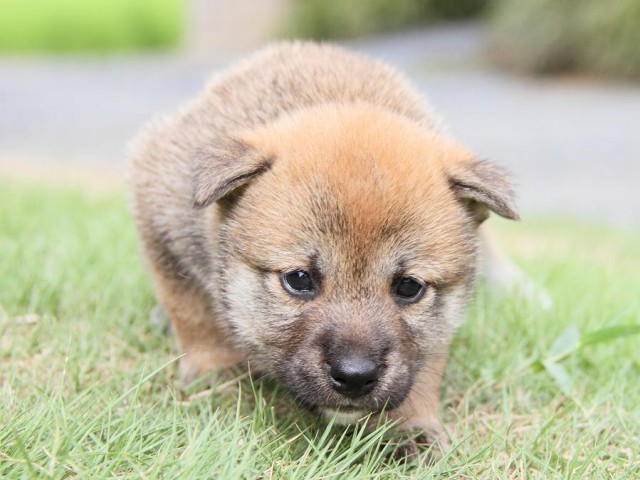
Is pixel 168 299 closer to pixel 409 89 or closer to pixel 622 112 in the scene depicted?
pixel 409 89

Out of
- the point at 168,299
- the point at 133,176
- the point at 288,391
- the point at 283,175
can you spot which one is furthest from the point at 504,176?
the point at 133,176

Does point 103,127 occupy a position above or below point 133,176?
below

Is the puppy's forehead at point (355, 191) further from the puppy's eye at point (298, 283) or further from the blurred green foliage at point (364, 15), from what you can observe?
the blurred green foliage at point (364, 15)

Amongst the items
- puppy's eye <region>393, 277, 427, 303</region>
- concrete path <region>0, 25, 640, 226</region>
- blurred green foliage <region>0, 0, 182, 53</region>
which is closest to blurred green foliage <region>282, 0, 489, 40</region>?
concrete path <region>0, 25, 640, 226</region>

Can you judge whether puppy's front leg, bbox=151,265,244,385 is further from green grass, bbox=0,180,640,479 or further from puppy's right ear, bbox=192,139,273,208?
puppy's right ear, bbox=192,139,273,208

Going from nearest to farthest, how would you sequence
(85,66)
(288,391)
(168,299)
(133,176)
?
(288,391)
(168,299)
(133,176)
(85,66)

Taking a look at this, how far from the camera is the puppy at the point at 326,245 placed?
9.48ft

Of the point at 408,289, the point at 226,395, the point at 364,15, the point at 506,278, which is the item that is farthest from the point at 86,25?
the point at 408,289

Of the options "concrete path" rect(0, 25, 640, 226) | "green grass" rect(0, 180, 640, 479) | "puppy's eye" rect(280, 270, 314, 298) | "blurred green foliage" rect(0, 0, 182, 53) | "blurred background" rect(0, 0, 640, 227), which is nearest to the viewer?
"green grass" rect(0, 180, 640, 479)

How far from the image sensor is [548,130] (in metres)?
14.9

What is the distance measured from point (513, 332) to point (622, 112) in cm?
1252

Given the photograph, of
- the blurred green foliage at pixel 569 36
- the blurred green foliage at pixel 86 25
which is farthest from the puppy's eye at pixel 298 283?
the blurred green foliage at pixel 86 25

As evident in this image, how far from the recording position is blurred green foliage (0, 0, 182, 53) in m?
27.9

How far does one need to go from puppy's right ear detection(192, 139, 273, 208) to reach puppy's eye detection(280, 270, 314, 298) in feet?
1.33
